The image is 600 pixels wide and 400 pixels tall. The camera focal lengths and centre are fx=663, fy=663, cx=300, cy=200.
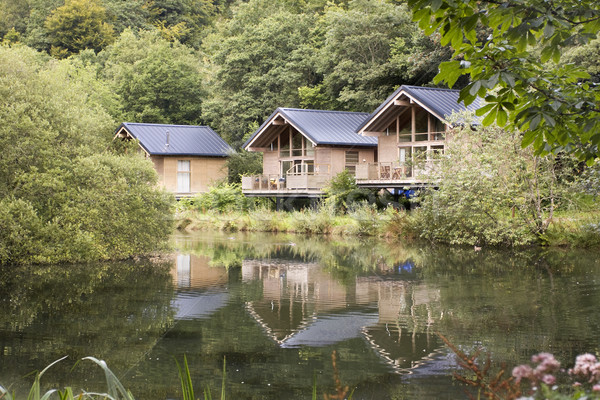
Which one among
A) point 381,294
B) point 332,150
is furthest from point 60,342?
point 332,150

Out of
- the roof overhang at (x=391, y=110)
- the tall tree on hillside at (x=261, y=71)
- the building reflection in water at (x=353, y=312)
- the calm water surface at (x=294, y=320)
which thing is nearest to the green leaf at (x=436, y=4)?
the calm water surface at (x=294, y=320)

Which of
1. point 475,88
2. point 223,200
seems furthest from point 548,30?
point 223,200

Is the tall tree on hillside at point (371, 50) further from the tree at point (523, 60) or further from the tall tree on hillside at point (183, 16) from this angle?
the tree at point (523, 60)

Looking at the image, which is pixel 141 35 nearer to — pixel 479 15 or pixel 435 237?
pixel 435 237

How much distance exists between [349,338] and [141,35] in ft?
183

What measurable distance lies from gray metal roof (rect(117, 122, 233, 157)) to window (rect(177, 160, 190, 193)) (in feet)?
3.16

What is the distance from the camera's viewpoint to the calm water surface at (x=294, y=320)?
22.4ft

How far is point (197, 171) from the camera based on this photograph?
136 feet

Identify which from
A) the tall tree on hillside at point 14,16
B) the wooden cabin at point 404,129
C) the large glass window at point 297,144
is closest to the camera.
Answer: the wooden cabin at point 404,129

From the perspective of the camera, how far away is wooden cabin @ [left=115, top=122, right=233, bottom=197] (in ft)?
132

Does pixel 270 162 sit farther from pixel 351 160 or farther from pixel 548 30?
pixel 548 30

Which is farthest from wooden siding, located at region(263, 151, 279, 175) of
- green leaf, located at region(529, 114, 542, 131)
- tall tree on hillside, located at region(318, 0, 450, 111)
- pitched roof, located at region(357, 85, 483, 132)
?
green leaf, located at region(529, 114, 542, 131)

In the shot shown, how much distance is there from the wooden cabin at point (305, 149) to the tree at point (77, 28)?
106ft

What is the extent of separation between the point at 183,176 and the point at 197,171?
0.94 metres
